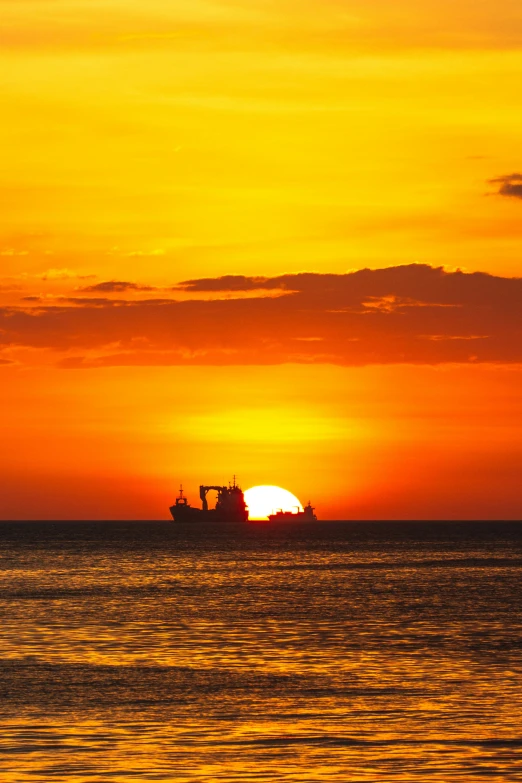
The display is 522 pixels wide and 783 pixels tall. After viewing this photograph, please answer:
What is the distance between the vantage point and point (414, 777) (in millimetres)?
32875

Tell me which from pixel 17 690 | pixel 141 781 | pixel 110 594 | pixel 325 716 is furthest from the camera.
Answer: pixel 110 594

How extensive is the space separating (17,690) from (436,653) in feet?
68.1

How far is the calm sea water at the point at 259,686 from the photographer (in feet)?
114

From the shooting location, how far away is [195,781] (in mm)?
32438

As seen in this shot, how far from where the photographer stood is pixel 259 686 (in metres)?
48.2

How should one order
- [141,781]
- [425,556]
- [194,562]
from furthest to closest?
[425,556] → [194,562] → [141,781]

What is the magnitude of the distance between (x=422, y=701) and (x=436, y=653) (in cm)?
1433

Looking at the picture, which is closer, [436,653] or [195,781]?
[195,781]

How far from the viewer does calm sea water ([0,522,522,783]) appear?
34719 mm

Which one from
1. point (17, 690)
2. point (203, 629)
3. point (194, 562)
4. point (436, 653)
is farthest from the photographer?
point (194, 562)

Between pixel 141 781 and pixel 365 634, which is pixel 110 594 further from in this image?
pixel 141 781

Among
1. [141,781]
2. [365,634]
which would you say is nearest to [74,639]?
[365,634]

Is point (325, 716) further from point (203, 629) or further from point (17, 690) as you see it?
point (203, 629)

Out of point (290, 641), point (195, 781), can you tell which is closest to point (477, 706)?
point (195, 781)
